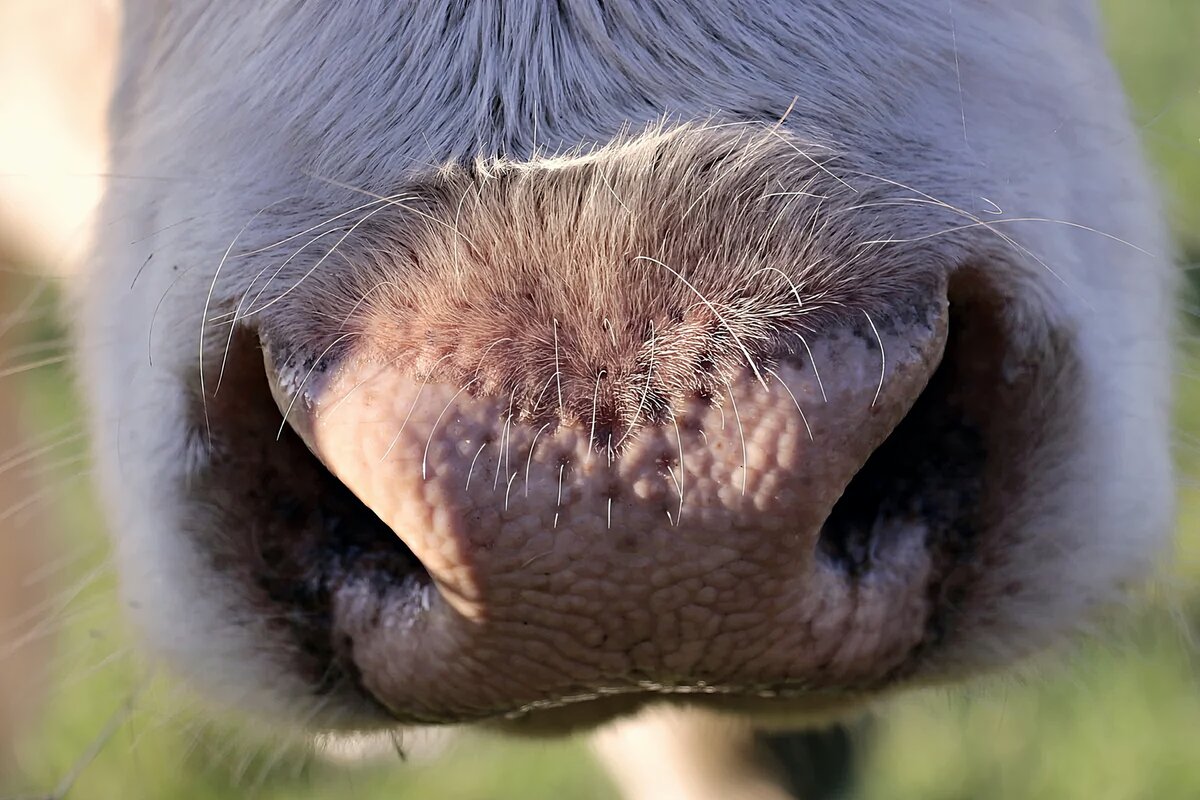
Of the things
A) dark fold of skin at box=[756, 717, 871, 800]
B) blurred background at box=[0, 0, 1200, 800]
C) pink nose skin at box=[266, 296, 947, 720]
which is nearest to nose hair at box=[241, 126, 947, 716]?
pink nose skin at box=[266, 296, 947, 720]

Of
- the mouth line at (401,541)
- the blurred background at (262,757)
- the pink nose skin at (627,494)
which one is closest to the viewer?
the pink nose skin at (627,494)

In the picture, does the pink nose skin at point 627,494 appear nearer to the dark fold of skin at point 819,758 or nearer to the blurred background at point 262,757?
the blurred background at point 262,757

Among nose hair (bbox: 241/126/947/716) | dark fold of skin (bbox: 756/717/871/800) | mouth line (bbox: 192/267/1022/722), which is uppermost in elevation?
nose hair (bbox: 241/126/947/716)

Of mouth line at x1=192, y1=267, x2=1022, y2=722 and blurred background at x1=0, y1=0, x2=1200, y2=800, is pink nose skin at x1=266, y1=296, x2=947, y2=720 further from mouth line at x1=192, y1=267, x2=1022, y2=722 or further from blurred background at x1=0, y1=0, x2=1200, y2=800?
blurred background at x1=0, y1=0, x2=1200, y2=800

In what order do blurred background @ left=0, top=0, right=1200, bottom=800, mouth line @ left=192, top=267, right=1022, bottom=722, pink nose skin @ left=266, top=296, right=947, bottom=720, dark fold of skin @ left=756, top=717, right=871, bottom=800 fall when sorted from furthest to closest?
1. dark fold of skin @ left=756, top=717, right=871, bottom=800
2. blurred background @ left=0, top=0, right=1200, bottom=800
3. mouth line @ left=192, top=267, right=1022, bottom=722
4. pink nose skin @ left=266, top=296, right=947, bottom=720

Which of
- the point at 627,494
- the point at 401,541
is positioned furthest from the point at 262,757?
the point at 627,494

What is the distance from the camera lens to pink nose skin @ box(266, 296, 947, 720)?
0.95m

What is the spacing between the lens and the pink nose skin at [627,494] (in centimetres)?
95

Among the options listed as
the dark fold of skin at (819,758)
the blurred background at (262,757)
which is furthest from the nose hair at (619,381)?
the dark fold of skin at (819,758)

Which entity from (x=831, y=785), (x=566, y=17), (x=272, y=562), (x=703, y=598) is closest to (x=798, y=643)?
(x=703, y=598)

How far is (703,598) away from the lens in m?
1.00

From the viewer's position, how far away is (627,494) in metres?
0.95

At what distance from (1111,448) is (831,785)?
6.33 ft

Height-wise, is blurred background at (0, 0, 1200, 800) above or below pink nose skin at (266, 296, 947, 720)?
below
